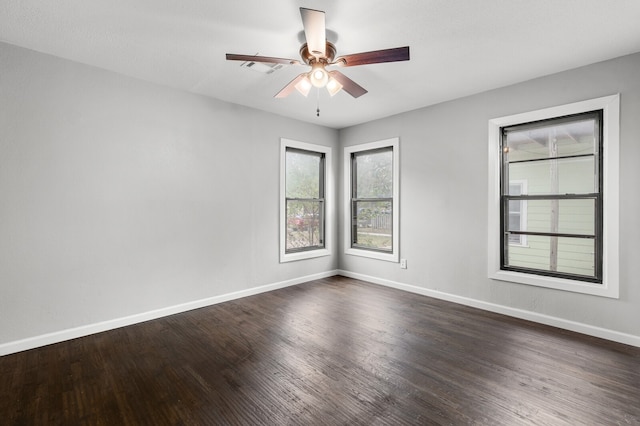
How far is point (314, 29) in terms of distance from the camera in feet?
6.33

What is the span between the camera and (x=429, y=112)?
163 inches

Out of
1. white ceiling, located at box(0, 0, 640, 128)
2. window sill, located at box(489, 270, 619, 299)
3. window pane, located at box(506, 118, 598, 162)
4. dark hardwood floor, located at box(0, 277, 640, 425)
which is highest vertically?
white ceiling, located at box(0, 0, 640, 128)

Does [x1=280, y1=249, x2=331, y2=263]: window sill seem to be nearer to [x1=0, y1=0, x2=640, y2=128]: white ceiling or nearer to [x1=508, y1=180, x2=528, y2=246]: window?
[x1=0, y1=0, x2=640, y2=128]: white ceiling

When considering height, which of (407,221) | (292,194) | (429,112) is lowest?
(407,221)

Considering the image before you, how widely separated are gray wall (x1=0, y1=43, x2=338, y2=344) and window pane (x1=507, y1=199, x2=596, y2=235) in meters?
3.37

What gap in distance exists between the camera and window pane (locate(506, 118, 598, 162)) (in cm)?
303

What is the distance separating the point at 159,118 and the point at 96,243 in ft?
4.90

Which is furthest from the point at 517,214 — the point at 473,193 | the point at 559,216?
the point at 473,193

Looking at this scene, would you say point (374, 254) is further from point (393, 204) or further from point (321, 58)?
point (321, 58)

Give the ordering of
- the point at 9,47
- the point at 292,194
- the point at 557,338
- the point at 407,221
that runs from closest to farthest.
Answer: the point at 9,47
the point at 557,338
the point at 407,221
the point at 292,194

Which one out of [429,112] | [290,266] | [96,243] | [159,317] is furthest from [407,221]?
[96,243]

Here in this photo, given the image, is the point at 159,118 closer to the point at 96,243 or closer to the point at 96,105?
the point at 96,105

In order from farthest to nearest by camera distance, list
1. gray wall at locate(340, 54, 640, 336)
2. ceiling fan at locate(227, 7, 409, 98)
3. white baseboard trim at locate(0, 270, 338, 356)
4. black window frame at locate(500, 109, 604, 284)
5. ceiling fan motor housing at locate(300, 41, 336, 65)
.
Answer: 1. black window frame at locate(500, 109, 604, 284)
2. gray wall at locate(340, 54, 640, 336)
3. white baseboard trim at locate(0, 270, 338, 356)
4. ceiling fan motor housing at locate(300, 41, 336, 65)
5. ceiling fan at locate(227, 7, 409, 98)

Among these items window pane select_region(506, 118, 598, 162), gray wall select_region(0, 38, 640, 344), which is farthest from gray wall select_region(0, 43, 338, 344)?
window pane select_region(506, 118, 598, 162)
